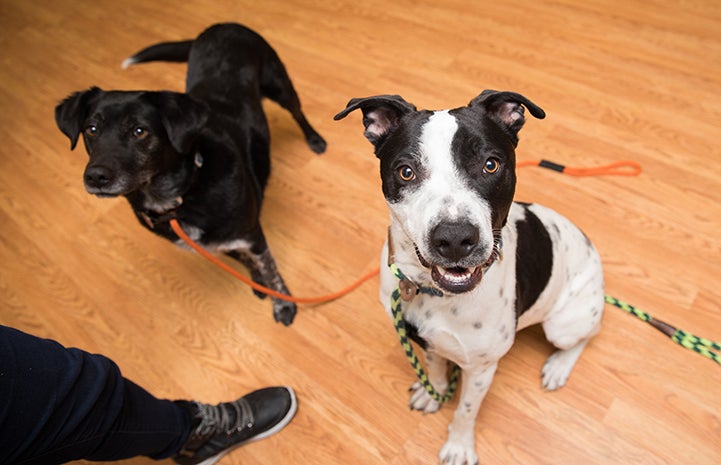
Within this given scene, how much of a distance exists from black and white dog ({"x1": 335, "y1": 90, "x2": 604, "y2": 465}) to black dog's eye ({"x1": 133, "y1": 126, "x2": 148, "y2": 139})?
908mm

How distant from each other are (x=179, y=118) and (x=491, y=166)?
1.25 metres

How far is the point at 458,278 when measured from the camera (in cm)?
130

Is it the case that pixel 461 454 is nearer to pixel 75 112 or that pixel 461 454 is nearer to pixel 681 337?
pixel 681 337

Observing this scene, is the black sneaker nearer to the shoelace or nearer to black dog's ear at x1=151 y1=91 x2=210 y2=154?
the shoelace

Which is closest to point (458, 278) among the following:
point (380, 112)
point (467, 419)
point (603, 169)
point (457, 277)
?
point (457, 277)

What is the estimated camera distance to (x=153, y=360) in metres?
2.43

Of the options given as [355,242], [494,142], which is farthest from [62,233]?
[494,142]

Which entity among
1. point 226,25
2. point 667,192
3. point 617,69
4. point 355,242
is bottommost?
point 355,242

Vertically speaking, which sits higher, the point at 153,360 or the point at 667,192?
the point at 667,192

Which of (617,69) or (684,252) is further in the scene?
(617,69)

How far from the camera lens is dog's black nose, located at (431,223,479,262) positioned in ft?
3.94

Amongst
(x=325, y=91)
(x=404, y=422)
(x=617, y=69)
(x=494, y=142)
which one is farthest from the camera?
(x=325, y=91)

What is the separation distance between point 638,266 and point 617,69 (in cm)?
150

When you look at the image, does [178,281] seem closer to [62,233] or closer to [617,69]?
[62,233]
